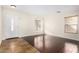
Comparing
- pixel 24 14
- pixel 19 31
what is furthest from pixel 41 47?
pixel 24 14

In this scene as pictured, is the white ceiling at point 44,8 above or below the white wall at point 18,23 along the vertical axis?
above

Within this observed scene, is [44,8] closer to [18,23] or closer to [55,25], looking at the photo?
[55,25]

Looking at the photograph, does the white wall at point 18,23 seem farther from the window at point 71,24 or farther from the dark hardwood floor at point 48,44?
the window at point 71,24

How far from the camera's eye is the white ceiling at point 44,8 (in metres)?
1.26

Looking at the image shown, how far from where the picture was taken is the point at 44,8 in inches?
50.4

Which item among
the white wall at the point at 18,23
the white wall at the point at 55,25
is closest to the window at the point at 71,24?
the white wall at the point at 55,25

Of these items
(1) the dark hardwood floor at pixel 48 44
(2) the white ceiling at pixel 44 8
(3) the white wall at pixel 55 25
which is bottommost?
(1) the dark hardwood floor at pixel 48 44

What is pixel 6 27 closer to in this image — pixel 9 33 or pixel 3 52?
pixel 9 33

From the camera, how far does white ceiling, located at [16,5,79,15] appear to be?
49.8 inches

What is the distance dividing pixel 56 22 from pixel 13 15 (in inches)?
22.8

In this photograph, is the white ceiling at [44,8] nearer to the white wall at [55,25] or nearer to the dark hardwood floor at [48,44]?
the white wall at [55,25]

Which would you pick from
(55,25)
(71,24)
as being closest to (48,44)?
(55,25)
